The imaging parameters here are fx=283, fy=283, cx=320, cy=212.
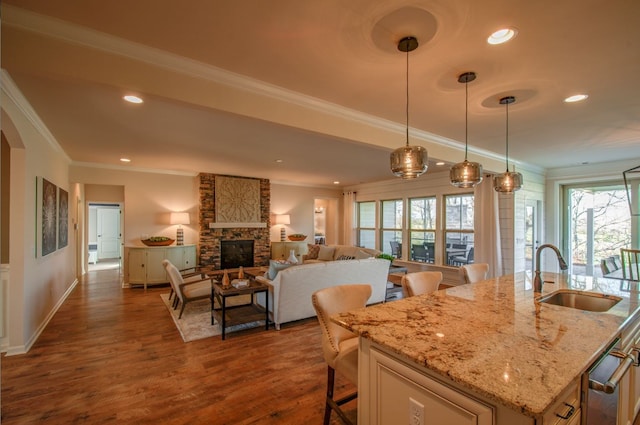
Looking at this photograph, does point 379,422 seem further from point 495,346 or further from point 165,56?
point 165,56

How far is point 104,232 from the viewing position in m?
9.62

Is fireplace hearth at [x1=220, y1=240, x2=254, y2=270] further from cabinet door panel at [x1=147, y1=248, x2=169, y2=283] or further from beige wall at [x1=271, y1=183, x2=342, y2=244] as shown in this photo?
cabinet door panel at [x1=147, y1=248, x2=169, y2=283]

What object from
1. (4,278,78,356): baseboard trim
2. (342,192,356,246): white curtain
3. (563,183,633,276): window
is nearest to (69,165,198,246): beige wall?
(4,278,78,356): baseboard trim

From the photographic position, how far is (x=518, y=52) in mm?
2014

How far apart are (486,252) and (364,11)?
18.2 feet

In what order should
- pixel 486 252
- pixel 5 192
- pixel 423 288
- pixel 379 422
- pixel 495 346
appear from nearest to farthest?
→ pixel 495 346 < pixel 379 422 < pixel 423 288 < pixel 5 192 < pixel 486 252

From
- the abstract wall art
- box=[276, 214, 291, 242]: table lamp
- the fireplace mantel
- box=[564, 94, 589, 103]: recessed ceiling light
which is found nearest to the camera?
box=[564, 94, 589, 103]: recessed ceiling light

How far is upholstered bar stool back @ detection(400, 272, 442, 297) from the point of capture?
2.41 metres

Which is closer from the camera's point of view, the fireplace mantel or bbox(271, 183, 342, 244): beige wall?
the fireplace mantel

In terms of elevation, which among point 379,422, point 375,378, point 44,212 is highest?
point 44,212

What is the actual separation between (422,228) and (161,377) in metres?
6.42

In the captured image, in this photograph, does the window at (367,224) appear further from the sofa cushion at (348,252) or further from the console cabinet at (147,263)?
the console cabinet at (147,263)

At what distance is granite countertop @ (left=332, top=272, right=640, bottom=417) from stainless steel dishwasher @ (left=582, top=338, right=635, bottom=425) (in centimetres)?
7

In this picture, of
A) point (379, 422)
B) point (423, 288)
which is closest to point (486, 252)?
point (423, 288)
